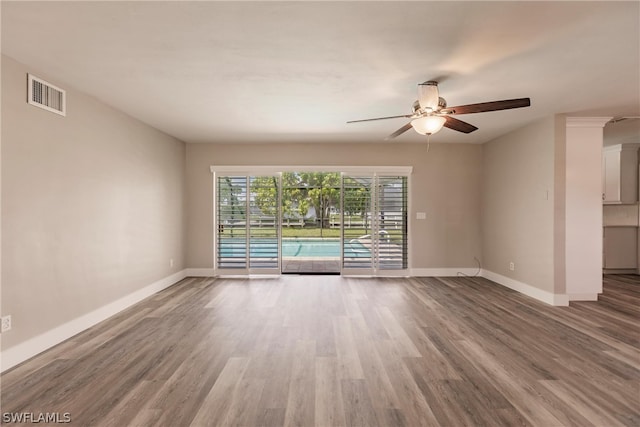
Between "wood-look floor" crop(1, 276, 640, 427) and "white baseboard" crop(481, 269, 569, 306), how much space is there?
14cm

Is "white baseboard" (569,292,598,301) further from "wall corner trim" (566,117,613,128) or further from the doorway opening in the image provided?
the doorway opening

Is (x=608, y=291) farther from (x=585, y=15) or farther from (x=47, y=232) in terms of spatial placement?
(x=47, y=232)

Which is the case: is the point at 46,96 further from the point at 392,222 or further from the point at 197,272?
the point at 392,222

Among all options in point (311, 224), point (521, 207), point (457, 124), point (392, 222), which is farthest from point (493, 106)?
point (311, 224)

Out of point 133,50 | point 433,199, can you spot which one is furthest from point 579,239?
point 133,50

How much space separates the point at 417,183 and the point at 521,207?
1.78m

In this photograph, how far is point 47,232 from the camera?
9.67ft

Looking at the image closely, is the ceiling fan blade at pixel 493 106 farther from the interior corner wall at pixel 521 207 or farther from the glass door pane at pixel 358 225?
the glass door pane at pixel 358 225

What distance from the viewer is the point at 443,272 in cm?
608

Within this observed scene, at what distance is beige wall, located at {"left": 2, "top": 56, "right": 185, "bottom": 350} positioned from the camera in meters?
2.63

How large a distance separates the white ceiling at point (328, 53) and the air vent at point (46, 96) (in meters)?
0.10

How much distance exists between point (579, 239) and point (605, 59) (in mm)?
2588
